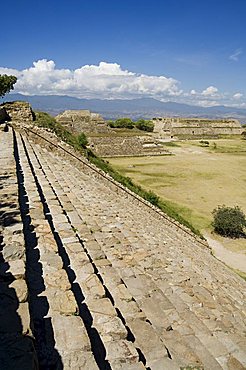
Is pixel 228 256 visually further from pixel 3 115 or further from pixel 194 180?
pixel 194 180

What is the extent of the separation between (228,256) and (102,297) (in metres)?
11.1

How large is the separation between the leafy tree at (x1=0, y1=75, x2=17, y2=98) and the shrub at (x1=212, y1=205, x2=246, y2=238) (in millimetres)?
32788

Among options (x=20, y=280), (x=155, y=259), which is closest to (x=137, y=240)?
(x=155, y=259)

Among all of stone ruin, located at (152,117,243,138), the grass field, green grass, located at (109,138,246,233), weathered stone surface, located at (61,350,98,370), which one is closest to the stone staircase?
weathered stone surface, located at (61,350,98,370)

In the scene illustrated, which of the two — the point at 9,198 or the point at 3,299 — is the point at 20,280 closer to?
the point at 3,299

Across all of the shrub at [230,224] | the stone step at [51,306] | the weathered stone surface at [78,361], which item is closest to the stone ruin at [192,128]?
the shrub at [230,224]

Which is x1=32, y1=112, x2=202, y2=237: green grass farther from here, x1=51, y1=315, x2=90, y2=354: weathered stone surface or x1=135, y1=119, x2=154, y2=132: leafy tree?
x1=135, y1=119, x2=154, y2=132: leafy tree

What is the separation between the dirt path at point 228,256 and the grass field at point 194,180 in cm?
Answer: 79

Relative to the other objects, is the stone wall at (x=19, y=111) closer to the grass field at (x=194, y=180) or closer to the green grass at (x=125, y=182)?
the green grass at (x=125, y=182)

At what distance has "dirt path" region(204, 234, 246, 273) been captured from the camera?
12.7m

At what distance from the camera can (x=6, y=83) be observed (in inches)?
1569

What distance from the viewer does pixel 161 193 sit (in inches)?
992

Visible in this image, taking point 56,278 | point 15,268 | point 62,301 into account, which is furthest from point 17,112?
point 62,301

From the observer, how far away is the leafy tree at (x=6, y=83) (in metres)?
39.7
